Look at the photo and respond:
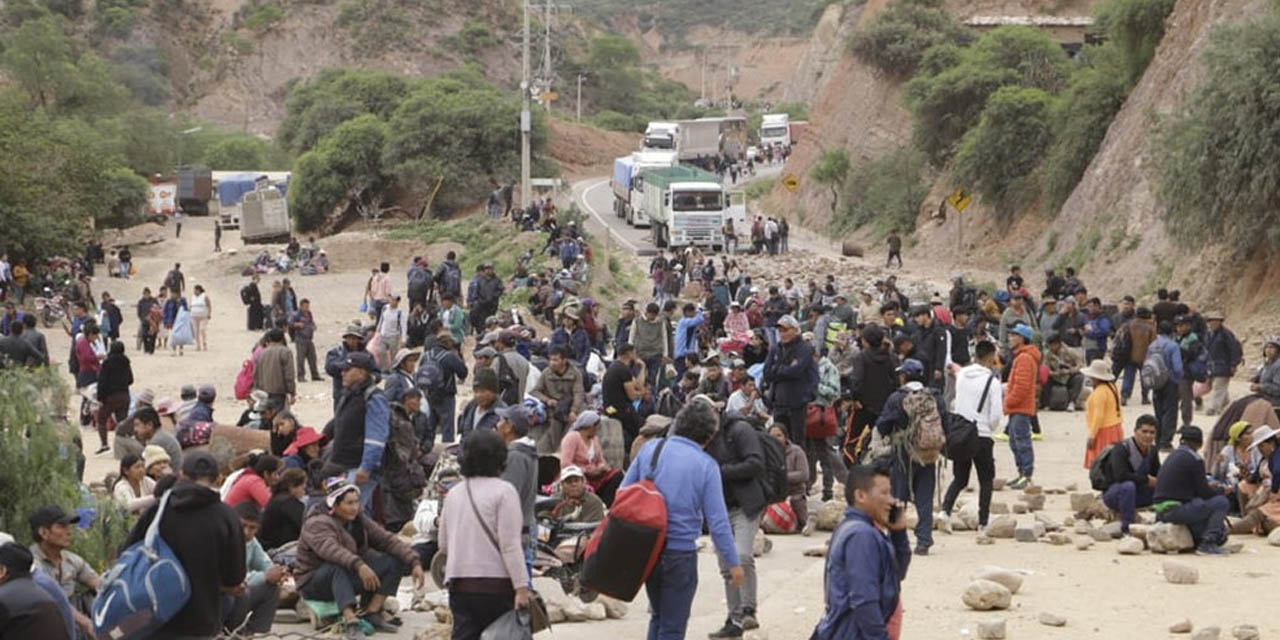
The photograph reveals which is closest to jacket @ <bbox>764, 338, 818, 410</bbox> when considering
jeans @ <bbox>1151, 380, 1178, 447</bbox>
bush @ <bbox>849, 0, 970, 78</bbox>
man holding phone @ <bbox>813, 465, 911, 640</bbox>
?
jeans @ <bbox>1151, 380, 1178, 447</bbox>

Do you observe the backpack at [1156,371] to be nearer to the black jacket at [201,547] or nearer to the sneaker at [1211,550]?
the sneaker at [1211,550]

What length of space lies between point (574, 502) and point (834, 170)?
5214cm

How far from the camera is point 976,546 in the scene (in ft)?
47.7

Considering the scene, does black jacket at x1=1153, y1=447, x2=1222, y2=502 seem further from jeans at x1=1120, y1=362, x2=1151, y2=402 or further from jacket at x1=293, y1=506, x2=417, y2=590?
jeans at x1=1120, y1=362, x2=1151, y2=402

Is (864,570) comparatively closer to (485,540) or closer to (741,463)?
(485,540)

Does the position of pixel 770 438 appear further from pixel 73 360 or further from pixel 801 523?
pixel 73 360

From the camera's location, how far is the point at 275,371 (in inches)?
766

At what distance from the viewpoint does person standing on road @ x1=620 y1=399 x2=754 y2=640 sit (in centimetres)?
927

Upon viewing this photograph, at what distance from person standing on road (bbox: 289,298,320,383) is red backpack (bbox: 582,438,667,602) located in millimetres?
18587

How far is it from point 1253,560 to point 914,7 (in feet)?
179

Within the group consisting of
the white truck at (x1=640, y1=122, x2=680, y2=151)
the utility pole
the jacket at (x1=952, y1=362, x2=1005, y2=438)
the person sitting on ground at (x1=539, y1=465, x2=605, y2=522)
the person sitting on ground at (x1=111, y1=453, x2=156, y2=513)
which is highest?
the utility pole

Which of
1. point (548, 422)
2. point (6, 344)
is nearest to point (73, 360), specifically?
point (6, 344)

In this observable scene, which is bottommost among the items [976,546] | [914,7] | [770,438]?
[976,546]

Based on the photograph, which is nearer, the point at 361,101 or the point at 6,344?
the point at 6,344
